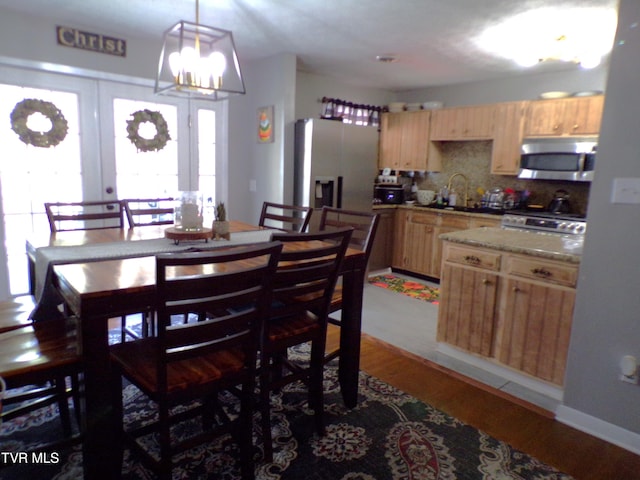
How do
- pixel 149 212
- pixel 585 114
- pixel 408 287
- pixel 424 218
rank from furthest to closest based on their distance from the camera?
pixel 424 218, pixel 408 287, pixel 585 114, pixel 149 212

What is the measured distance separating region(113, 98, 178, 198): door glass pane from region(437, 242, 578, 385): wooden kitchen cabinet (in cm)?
293

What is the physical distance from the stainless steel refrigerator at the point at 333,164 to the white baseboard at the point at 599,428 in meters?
2.90

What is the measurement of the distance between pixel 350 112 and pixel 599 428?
14.5 feet

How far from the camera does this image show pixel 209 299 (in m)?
1.39

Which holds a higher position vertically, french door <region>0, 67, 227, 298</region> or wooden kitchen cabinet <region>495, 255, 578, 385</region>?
french door <region>0, 67, 227, 298</region>

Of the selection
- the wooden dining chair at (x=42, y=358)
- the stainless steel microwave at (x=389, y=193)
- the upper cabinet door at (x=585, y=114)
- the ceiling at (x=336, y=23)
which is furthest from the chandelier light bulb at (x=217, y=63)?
the upper cabinet door at (x=585, y=114)

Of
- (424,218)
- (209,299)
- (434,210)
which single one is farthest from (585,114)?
(209,299)

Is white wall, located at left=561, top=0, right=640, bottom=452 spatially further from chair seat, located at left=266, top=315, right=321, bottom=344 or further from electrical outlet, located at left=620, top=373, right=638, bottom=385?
chair seat, located at left=266, top=315, right=321, bottom=344

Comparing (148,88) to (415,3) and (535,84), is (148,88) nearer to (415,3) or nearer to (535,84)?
(415,3)

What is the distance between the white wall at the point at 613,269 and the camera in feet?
6.47

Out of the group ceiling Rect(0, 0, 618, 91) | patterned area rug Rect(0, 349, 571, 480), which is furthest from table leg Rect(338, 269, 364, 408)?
ceiling Rect(0, 0, 618, 91)

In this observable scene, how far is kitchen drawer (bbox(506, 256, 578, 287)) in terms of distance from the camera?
2.29 meters

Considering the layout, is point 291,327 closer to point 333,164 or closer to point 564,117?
point 333,164

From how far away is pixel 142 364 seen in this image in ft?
5.15
